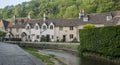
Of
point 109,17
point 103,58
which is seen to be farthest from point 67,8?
point 103,58

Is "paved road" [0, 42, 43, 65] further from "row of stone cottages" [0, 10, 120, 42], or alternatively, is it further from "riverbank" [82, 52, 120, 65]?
"row of stone cottages" [0, 10, 120, 42]

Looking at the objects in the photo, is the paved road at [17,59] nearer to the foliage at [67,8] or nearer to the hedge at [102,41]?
the hedge at [102,41]

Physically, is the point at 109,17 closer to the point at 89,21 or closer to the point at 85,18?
the point at 89,21

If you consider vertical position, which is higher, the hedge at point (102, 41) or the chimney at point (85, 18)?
the chimney at point (85, 18)

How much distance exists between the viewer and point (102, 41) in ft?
131

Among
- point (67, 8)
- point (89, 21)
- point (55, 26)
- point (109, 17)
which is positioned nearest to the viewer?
point (109, 17)

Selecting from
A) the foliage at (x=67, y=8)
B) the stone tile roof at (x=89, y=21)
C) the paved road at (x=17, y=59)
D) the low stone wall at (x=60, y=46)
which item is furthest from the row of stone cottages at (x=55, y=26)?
the paved road at (x=17, y=59)

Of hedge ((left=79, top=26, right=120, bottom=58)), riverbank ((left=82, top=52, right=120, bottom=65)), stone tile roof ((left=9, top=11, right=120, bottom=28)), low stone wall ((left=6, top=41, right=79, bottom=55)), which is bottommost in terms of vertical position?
low stone wall ((left=6, top=41, right=79, bottom=55))

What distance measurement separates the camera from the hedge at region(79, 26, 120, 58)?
116 ft

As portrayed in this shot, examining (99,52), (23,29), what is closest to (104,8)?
(23,29)

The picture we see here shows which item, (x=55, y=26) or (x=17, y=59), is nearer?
(x=17, y=59)

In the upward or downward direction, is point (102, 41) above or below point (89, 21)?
Result: below

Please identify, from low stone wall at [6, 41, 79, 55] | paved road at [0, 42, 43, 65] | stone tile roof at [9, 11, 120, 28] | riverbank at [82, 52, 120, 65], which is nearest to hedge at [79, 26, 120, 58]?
Answer: riverbank at [82, 52, 120, 65]

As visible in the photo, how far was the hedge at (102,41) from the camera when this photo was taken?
35.3 meters
